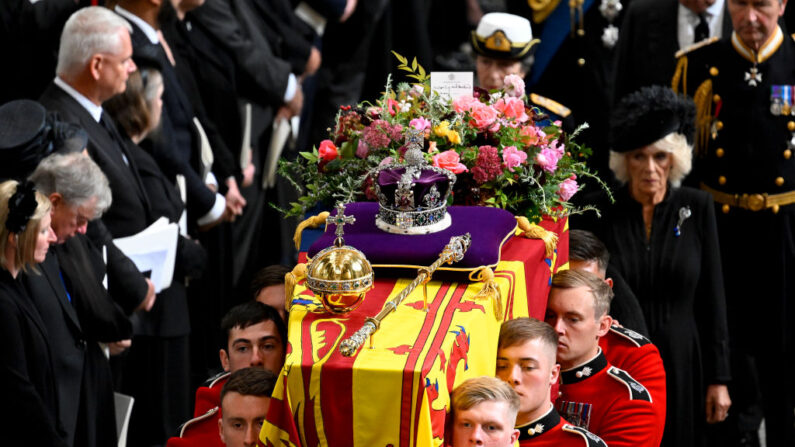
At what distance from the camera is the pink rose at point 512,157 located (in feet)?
13.9

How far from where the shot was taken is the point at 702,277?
5.56 meters

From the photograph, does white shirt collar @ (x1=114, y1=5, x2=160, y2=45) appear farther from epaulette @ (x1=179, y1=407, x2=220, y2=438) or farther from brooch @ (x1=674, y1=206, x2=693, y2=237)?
epaulette @ (x1=179, y1=407, x2=220, y2=438)

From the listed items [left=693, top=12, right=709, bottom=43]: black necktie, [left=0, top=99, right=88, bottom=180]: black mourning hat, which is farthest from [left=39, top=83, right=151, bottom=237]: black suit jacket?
[left=693, top=12, right=709, bottom=43]: black necktie

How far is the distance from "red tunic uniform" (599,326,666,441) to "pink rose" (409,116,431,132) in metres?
1.00

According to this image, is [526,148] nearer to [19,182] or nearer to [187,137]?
[19,182]

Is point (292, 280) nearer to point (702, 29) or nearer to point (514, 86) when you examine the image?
point (514, 86)

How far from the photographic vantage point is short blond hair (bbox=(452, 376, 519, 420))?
325 cm

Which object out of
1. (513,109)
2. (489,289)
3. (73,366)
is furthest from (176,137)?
(489,289)

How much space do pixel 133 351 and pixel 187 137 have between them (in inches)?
39.6

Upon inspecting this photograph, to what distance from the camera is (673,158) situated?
18.0ft

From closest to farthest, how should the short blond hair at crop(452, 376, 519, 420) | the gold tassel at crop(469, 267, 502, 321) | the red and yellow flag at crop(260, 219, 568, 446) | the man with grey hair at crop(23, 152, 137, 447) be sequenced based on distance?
the red and yellow flag at crop(260, 219, 568, 446) < the short blond hair at crop(452, 376, 519, 420) < the gold tassel at crop(469, 267, 502, 321) < the man with grey hair at crop(23, 152, 137, 447)

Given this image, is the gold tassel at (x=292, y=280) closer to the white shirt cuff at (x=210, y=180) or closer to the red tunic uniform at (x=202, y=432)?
Answer: the red tunic uniform at (x=202, y=432)

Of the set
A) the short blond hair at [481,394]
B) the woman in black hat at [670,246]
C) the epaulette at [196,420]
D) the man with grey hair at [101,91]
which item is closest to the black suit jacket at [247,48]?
the man with grey hair at [101,91]

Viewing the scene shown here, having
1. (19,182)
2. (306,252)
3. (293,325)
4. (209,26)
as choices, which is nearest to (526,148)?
(306,252)
